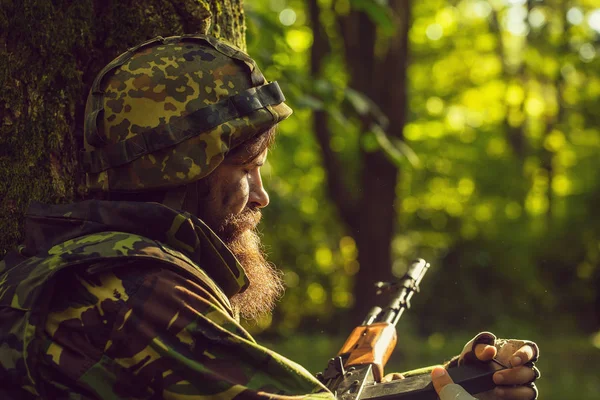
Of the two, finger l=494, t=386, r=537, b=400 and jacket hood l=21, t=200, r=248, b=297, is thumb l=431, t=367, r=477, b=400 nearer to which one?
finger l=494, t=386, r=537, b=400

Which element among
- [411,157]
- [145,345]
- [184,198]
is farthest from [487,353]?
[411,157]

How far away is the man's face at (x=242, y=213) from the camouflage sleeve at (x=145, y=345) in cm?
56

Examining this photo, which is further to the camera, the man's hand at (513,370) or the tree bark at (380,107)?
the tree bark at (380,107)

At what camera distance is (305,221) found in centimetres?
1698

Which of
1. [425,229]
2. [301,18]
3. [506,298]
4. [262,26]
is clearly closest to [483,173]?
[425,229]

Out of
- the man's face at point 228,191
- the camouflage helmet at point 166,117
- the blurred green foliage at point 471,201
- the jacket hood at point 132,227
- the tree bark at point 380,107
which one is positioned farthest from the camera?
the blurred green foliage at point 471,201

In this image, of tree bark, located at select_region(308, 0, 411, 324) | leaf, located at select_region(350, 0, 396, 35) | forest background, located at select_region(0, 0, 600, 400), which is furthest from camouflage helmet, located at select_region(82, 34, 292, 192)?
tree bark, located at select_region(308, 0, 411, 324)

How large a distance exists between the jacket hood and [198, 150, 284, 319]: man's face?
267 millimetres

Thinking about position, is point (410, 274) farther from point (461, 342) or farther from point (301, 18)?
point (301, 18)

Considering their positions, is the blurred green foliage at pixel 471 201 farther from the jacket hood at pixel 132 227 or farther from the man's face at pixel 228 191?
the jacket hood at pixel 132 227

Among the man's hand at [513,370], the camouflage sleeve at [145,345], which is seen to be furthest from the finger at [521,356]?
the camouflage sleeve at [145,345]

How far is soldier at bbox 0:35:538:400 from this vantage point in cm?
199

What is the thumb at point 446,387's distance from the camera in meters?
2.52

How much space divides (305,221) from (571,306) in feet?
18.4
